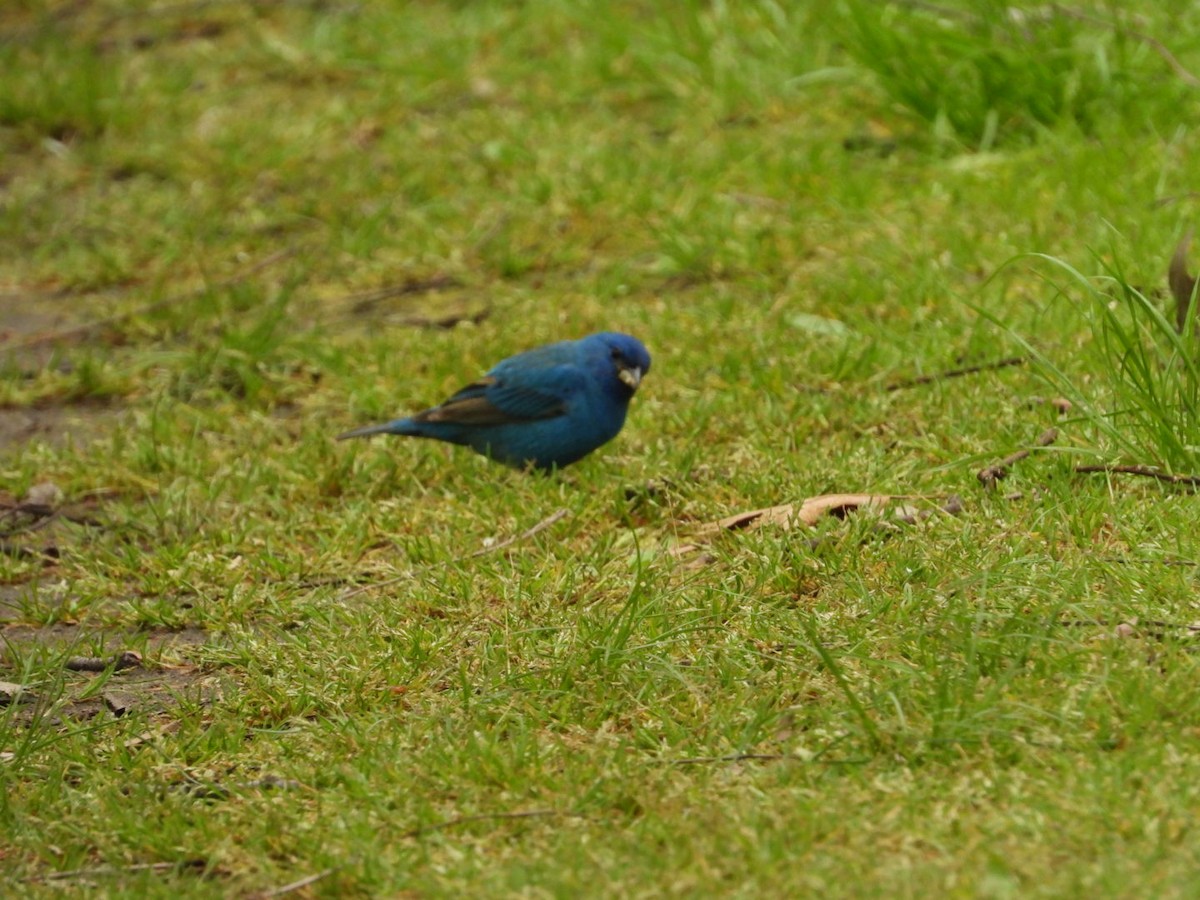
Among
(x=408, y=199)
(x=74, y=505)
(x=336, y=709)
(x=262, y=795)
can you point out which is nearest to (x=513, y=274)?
(x=408, y=199)

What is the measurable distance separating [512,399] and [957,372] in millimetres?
1245

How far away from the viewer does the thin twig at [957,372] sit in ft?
14.5

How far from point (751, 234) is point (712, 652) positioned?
2684 mm

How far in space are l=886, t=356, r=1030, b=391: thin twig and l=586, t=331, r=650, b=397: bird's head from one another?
710 millimetres

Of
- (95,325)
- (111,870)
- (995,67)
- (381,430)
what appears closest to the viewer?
(111,870)

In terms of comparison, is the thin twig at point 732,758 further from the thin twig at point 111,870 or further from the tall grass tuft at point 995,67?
the tall grass tuft at point 995,67

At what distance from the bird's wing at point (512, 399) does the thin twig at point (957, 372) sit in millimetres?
918

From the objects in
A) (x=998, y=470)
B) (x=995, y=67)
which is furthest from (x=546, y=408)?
(x=995, y=67)

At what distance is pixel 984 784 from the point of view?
265 centimetres

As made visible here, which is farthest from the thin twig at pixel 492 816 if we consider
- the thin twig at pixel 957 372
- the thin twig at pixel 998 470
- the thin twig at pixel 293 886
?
the thin twig at pixel 957 372

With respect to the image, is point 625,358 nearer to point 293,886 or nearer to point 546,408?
point 546,408

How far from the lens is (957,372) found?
14.8 feet

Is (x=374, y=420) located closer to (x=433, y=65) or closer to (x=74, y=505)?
(x=74, y=505)

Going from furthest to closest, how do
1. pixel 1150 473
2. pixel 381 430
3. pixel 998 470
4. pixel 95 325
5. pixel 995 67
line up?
1. pixel 995 67
2. pixel 95 325
3. pixel 381 430
4. pixel 998 470
5. pixel 1150 473
